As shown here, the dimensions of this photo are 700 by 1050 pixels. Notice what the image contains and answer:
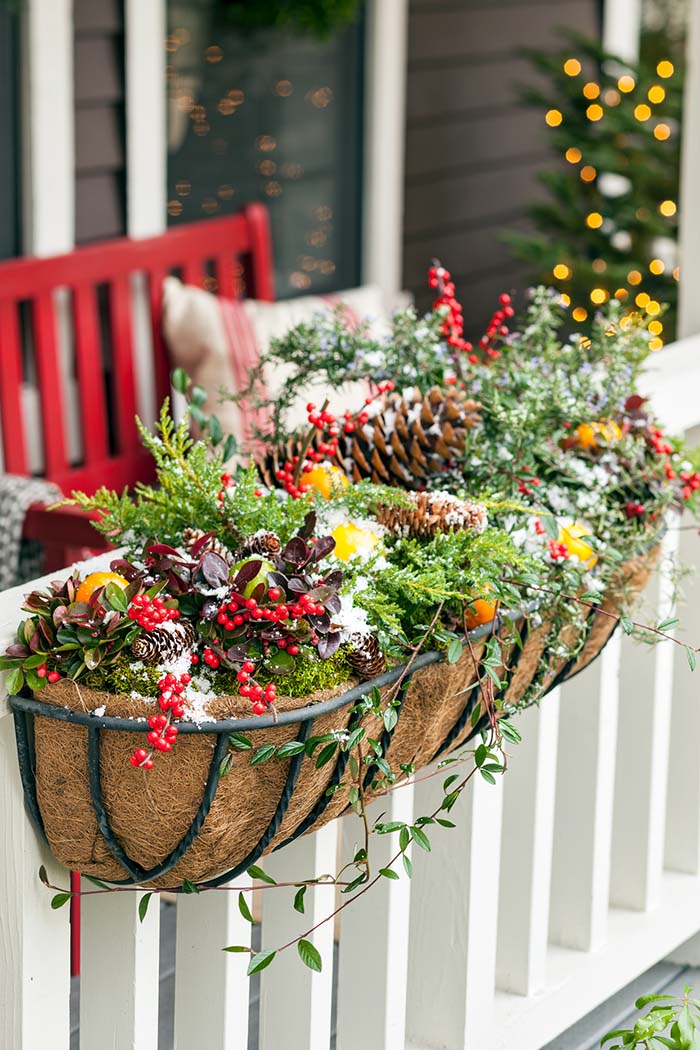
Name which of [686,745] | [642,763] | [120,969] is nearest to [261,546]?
[120,969]

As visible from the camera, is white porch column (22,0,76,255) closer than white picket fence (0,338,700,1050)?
No

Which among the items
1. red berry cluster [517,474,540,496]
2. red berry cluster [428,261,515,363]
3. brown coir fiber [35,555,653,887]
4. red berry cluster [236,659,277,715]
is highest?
red berry cluster [428,261,515,363]

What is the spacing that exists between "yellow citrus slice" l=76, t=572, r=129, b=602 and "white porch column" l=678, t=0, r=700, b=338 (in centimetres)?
133

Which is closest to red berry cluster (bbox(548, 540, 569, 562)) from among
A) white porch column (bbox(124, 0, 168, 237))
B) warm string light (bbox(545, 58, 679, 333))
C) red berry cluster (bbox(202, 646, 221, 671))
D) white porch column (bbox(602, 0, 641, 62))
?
red berry cluster (bbox(202, 646, 221, 671))

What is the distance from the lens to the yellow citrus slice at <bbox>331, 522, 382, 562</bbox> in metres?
1.12

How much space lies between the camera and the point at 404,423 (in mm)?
1312

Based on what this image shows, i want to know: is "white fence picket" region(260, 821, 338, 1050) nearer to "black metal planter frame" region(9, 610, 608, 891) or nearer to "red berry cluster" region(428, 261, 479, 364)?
"black metal planter frame" region(9, 610, 608, 891)

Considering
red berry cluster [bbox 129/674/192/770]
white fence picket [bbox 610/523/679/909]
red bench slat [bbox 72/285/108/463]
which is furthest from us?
red bench slat [bbox 72/285/108/463]

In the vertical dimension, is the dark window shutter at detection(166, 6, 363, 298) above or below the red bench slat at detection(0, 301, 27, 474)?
above

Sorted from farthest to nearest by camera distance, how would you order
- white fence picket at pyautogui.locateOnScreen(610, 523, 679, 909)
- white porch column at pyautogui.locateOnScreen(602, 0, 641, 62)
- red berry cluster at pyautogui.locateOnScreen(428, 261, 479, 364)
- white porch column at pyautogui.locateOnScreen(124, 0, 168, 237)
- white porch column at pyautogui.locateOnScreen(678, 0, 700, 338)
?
white porch column at pyautogui.locateOnScreen(602, 0, 641, 62) → white porch column at pyautogui.locateOnScreen(124, 0, 168, 237) → white porch column at pyautogui.locateOnScreen(678, 0, 700, 338) → white fence picket at pyautogui.locateOnScreen(610, 523, 679, 909) → red berry cluster at pyautogui.locateOnScreen(428, 261, 479, 364)

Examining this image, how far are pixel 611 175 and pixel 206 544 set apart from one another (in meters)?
3.75

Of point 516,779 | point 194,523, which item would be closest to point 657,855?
point 516,779

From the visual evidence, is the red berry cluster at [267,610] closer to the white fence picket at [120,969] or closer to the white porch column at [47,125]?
the white fence picket at [120,969]

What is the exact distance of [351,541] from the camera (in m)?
1.12
